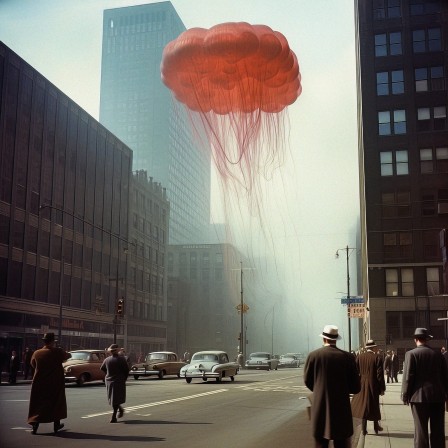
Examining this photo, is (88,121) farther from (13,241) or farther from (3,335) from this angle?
(3,335)

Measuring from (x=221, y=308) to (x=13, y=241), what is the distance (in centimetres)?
8185

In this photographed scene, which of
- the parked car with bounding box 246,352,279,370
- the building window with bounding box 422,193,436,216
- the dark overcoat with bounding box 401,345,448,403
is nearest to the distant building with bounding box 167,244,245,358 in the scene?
the parked car with bounding box 246,352,279,370

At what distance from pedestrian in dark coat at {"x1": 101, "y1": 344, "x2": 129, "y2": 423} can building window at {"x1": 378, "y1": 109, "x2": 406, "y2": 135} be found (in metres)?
42.8

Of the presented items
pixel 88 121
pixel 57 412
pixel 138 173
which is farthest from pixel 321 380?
pixel 138 173

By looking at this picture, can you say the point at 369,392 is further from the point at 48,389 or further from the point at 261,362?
the point at 261,362

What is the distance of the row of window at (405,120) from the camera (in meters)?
51.6

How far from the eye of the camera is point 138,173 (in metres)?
82.4

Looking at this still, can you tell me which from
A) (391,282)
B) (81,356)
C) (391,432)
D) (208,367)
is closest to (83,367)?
(81,356)

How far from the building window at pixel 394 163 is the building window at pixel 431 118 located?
8.72ft

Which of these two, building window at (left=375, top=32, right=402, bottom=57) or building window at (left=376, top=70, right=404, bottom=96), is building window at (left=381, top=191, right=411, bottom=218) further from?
building window at (left=375, top=32, right=402, bottom=57)

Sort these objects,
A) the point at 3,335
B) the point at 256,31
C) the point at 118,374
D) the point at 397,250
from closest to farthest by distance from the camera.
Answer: the point at 118,374, the point at 256,31, the point at 3,335, the point at 397,250

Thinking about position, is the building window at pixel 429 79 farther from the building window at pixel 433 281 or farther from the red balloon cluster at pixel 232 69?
the red balloon cluster at pixel 232 69

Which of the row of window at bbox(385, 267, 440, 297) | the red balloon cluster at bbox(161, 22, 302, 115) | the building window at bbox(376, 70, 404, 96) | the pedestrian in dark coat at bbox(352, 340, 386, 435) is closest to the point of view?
the pedestrian in dark coat at bbox(352, 340, 386, 435)

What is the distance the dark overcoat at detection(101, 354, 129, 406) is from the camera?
13.6 m
